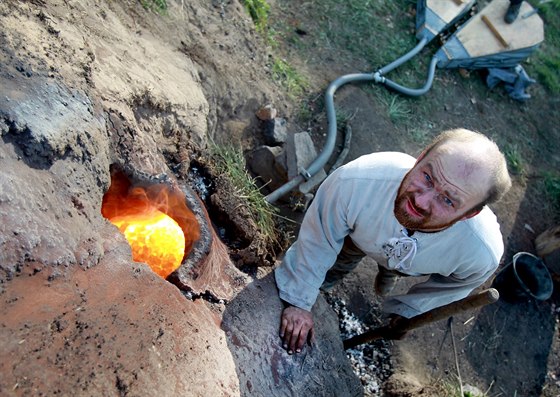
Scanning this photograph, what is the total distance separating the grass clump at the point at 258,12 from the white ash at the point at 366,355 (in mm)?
3047

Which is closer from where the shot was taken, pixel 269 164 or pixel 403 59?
pixel 269 164

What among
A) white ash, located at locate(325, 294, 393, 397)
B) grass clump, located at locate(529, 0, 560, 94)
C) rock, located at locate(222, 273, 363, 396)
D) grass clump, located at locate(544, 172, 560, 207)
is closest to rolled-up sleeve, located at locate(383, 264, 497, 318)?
rock, located at locate(222, 273, 363, 396)

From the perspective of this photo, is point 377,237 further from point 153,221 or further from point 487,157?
point 153,221

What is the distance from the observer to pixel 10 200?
1997 millimetres

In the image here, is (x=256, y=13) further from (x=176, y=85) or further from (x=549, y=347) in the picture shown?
(x=549, y=347)

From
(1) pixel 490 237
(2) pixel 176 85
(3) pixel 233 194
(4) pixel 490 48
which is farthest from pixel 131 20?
(4) pixel 490 48

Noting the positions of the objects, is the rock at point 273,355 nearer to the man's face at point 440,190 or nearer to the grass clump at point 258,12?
the man's face at point 440,190

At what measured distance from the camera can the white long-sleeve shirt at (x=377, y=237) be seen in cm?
Result: 283

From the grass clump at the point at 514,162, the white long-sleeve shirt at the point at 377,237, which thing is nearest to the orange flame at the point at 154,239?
the white long-sleeve shirt at the point at 377,237

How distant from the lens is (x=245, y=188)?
12.7 ft

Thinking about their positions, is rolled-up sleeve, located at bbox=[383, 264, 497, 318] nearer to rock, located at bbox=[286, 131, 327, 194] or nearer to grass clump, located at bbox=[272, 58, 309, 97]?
rock, located at bbox=[286, 131, 327, 194]

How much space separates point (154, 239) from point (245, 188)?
41.9 inches

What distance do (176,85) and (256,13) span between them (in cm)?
224

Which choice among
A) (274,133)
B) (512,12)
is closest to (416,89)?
(512,12)
